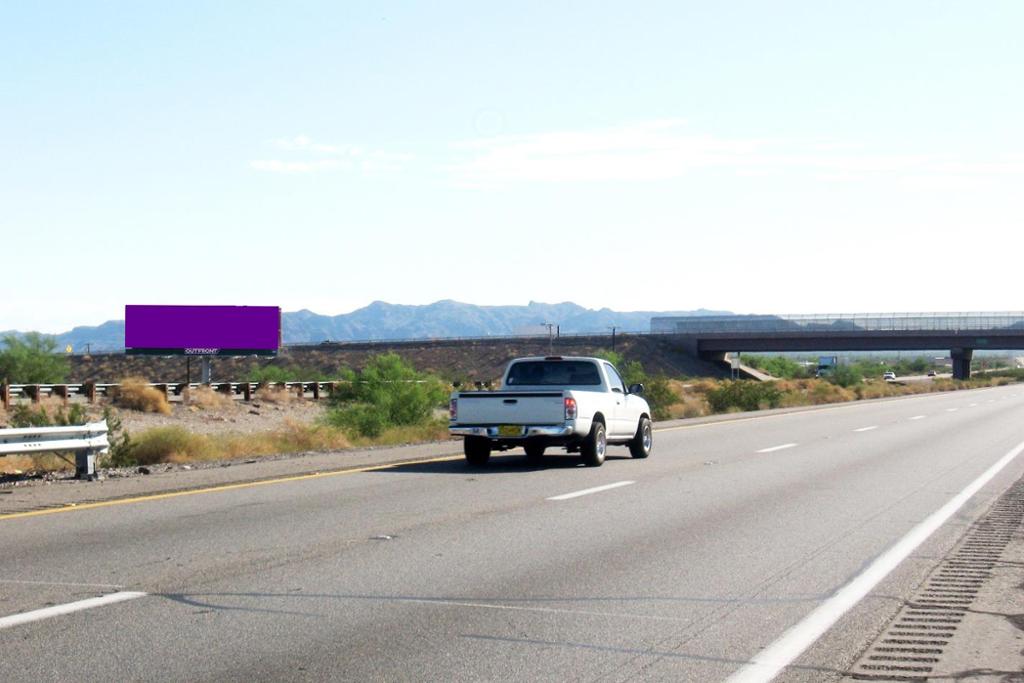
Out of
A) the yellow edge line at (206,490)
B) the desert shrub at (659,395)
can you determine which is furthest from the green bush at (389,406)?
the yellow edge line at (206,490)

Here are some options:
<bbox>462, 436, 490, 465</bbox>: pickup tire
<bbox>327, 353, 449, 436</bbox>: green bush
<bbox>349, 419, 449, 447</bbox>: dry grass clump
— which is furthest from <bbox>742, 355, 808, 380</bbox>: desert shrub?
<bbox>462, 436, 490, 465</bbox>: pickup tire

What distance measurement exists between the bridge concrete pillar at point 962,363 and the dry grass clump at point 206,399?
76921 millimetres

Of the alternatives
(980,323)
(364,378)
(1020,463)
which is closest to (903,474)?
(1020,463)

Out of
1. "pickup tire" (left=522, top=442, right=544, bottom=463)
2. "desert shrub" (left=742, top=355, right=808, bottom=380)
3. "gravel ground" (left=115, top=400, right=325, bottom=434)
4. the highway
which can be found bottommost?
"desert shrub" (left=742, top=355, right=808, bottom=380)

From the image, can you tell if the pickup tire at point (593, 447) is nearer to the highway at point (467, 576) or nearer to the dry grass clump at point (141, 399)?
the highway at point (467, 576)

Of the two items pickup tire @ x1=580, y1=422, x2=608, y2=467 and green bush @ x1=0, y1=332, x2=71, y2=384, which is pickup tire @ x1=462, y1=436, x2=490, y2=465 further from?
green bush @ x1=0, y1=332, x2=71, y2=384

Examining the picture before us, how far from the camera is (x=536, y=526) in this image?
42.9 ft

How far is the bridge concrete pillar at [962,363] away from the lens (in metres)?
122

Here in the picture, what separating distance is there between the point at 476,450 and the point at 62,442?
6.81 meters

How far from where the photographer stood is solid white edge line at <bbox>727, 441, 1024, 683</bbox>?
7109mm

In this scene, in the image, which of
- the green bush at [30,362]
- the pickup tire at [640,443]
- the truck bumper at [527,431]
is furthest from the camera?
the green bush at [30,362]

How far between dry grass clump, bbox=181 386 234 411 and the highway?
49.1 meters

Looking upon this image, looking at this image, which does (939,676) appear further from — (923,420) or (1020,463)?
(923,420)

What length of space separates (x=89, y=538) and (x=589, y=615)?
5.63 m
